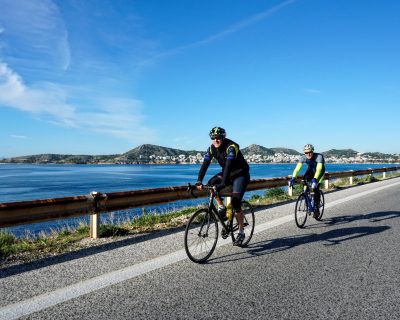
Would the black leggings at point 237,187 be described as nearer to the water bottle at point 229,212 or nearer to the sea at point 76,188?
the water bottle at point 229,212

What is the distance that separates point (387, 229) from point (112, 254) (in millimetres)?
5879

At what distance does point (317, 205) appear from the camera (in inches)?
372

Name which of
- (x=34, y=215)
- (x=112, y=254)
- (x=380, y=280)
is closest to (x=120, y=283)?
(x=112, y=254)

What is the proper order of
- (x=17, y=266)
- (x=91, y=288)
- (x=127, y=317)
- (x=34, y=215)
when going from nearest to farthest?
(x=127, y=317) < (x=91, y=288) < (x=17, y=266) < (x=34, y=215)

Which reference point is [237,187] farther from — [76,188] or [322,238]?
[76,188]

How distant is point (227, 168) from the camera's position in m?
5.88

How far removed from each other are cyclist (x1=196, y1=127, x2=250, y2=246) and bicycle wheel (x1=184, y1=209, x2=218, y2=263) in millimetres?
329

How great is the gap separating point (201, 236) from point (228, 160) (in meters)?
1.22

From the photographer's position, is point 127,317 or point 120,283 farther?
point 120,283

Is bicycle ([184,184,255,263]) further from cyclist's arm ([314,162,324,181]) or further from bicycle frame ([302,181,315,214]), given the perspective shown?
cyclist's arm ([314,162,324,181])

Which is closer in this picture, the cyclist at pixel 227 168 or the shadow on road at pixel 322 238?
the cyclist at pixel 227 168

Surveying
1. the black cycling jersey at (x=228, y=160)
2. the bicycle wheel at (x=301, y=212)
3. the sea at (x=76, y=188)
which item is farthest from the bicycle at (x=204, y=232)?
the sea at (x=76, y=188)

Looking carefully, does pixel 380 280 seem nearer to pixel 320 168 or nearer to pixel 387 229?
pixel 387 229

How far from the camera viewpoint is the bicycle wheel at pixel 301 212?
855 cm
